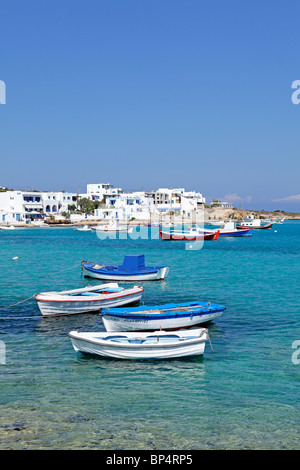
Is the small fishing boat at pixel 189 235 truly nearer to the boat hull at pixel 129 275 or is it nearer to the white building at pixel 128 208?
the boat hull at pixel 129 275

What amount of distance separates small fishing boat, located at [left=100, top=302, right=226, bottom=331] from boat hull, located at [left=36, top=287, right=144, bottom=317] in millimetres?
3805

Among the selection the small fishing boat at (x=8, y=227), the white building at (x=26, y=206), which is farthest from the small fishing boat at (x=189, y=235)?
the white building at (x=26, y=206)

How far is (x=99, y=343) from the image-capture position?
618 inches

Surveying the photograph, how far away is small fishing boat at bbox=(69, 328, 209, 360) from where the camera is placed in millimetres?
15641

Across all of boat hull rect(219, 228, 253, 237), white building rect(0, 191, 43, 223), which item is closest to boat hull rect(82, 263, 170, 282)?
boat hull rect(219, 228, 253, 237)

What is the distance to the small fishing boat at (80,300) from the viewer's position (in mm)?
22625

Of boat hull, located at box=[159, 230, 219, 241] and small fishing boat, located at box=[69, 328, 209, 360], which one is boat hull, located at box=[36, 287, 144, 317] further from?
boat hull, located at box=[159, 230, 219, 241]

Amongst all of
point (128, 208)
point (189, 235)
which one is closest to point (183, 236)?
point (189, 235)

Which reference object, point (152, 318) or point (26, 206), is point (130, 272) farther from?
point (26, 206)

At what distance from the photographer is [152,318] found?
62.4ft

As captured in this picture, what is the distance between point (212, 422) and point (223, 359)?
494 cm

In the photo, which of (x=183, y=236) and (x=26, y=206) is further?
Result: (x=26, y=206)

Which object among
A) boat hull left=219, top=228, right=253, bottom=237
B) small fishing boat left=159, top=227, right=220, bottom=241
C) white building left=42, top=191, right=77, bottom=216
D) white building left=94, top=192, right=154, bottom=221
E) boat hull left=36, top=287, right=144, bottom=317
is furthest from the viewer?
white building left=94, top=192, right=154, bottom=221

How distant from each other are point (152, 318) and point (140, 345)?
138 inches
